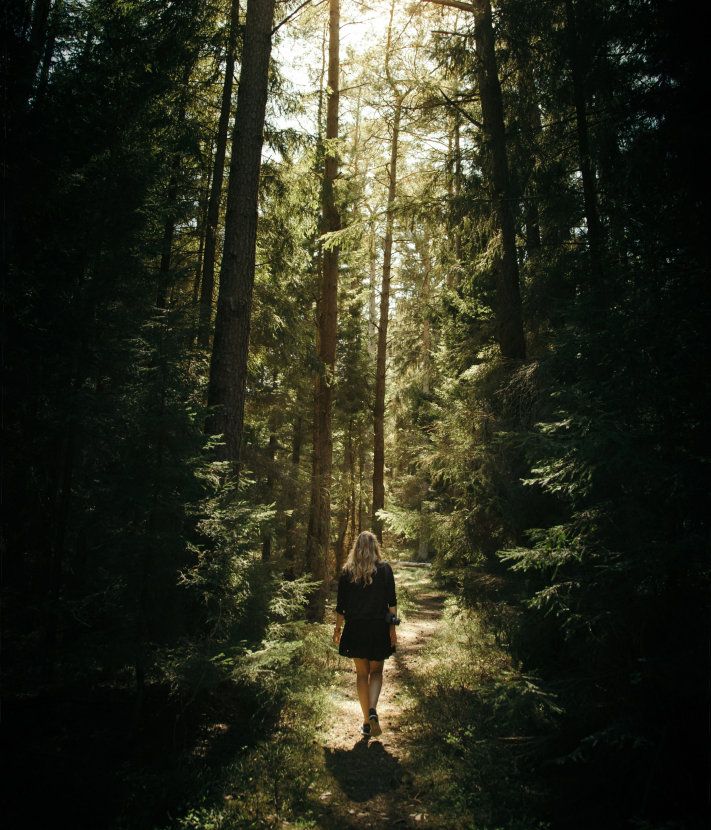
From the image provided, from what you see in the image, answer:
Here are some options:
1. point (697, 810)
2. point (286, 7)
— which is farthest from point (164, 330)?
point (286, 7)

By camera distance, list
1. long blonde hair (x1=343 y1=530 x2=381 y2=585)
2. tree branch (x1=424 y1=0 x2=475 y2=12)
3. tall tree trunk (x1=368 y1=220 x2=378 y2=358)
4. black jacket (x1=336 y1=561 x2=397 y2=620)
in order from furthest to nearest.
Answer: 1. tall tree trunk (x1=368 y1=220 x2=378 y2=358)
2. tree branch (x1=424 y1=0 x2=475 y2=12)
3. long blonde hair (x1=343 y1=530 x2=381 y2=585)
4. black jacket (x1=336 y1=561 x2=397 y2=620)

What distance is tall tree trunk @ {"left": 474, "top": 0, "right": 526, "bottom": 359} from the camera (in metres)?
9.01

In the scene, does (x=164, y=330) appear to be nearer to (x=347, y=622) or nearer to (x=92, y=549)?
(x=92, y=549)

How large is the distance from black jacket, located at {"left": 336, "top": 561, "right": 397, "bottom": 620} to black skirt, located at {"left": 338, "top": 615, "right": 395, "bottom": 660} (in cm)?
9

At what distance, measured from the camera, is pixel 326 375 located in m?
11.8

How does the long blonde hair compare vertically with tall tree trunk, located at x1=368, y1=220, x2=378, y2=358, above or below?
below

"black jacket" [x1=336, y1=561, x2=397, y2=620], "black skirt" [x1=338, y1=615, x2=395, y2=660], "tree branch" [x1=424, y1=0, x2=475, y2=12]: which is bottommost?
"black skirt" [x1=338, y1=615, x2=395, y2=660]

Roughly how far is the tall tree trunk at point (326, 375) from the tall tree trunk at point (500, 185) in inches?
155

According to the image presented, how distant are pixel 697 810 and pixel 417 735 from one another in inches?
133

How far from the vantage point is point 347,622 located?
20.2ft

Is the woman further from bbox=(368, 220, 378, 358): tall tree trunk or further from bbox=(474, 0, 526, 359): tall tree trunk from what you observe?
bbox=(368, 220, 378, 358): tall tree trunk

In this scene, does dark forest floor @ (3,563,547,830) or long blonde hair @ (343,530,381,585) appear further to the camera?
long blonde hair @ (343,530,381,585)

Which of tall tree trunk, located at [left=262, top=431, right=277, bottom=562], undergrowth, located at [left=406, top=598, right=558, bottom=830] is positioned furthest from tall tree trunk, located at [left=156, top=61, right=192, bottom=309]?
undergrowth, located at [left=406, top=598, right=558, bottom=830]

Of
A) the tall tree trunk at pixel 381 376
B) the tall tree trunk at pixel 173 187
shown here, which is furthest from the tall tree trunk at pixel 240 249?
the tall tree trunk at pixel 381 376
